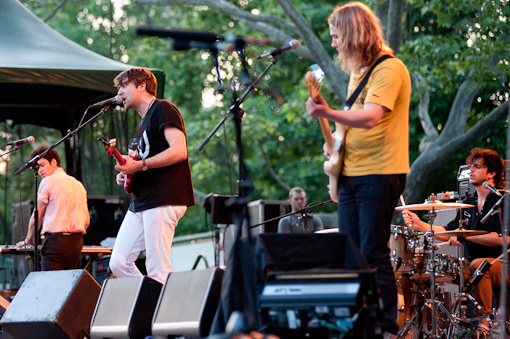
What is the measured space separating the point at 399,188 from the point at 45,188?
4119mm

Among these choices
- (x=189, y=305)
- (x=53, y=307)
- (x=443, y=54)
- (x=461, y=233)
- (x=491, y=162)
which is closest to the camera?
(x=189, y=305)

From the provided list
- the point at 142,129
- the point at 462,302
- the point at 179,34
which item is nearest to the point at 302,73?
the point at 462,302

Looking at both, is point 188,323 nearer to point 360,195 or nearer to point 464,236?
point 360,195

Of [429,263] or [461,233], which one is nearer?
[461,233]

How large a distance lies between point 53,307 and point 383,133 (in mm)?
2809

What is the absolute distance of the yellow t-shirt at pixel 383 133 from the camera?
3.37 m

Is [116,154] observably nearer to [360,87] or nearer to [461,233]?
[360,87]

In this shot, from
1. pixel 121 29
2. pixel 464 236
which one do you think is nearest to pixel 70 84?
pixel 464 236

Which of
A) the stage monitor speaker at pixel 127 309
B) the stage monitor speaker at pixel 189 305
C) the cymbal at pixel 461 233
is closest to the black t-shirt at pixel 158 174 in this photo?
the stage monitor speaker at pixel 127 309

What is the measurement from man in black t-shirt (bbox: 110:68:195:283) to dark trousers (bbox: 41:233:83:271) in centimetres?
192

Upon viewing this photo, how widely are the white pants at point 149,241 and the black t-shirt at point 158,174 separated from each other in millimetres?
68

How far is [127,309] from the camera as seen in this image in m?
4.13

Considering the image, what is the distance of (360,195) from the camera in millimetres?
3410

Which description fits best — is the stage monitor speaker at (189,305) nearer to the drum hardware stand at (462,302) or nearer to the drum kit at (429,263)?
the drum kit at (429,263)
